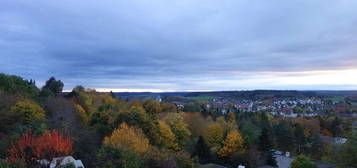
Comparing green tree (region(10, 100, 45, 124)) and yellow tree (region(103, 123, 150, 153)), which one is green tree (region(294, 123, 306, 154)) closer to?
yellow tree (region(103, 123, 150, 153))

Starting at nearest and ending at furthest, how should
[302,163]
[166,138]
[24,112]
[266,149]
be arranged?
1. [302,163]
2. [24,112]
3. [166,138]
4. [266,149]

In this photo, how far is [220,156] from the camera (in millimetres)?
24031

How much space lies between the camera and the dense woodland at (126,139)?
1224 cm

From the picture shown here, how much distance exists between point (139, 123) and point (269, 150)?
44.2 feet

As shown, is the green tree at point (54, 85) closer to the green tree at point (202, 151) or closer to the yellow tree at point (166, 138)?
the yellow tree at point (166, 138)

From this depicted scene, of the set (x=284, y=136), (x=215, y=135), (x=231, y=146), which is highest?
(x=215, y=135)

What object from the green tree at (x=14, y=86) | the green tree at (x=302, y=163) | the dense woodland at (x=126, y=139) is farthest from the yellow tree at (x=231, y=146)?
the green tree at (x=14, y=86)

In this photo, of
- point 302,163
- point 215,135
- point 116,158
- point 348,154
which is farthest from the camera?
point 215,135

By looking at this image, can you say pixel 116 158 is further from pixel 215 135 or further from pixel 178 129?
pixel 215 135

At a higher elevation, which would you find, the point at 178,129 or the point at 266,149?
the point at 178,129

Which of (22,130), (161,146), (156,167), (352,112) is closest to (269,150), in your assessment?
(161,146)

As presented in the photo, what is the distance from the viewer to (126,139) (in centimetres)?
1518

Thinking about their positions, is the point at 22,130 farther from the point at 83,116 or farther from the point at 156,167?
the point at 83,116

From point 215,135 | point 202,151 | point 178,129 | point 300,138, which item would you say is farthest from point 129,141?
point 300,138
